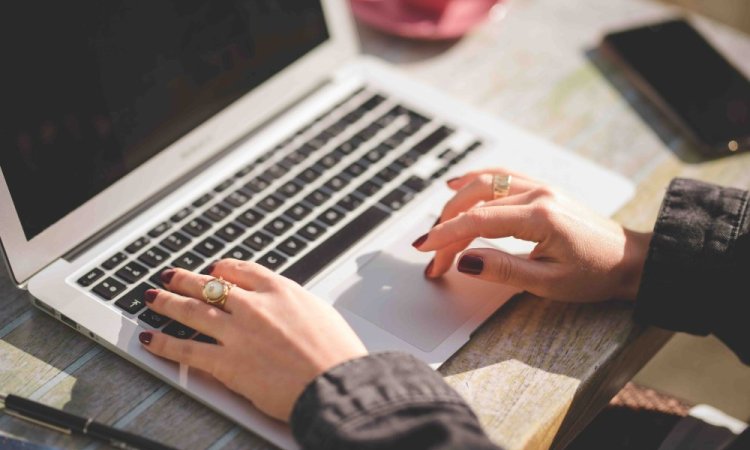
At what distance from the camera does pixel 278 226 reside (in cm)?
90

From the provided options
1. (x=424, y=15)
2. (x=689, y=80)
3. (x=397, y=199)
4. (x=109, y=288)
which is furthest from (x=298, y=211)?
(x=689, y=80)

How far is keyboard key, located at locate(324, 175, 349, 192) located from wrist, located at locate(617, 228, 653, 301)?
12.6 inches

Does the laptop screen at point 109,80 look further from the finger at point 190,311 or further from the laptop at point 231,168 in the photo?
the finger at point 190,311

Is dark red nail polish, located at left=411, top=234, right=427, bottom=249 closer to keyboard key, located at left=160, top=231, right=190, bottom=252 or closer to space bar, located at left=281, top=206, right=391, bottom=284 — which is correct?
space bar, located at left=281, top=206, right=391, bottom=284

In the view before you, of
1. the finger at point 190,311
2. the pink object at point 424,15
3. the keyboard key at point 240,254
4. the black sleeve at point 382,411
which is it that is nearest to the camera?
the black sleeve at point 382,411

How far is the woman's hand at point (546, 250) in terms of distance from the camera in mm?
844

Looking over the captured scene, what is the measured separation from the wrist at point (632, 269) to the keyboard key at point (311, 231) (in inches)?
12.7

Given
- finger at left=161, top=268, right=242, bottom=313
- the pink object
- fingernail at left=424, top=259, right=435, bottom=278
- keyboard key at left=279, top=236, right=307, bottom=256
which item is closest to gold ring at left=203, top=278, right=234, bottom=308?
finger at left=161, top=268, right=242, bottom=313

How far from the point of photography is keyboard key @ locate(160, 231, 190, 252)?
0.87 meters

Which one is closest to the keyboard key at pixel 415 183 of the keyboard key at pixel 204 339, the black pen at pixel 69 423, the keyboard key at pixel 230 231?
the keyboard key at pixel 230 231

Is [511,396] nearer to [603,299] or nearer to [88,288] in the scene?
[603,299]

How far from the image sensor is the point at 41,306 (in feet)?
2.72

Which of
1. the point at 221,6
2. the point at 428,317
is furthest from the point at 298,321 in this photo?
the point at 221,6

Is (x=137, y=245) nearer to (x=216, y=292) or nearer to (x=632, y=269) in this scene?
(x=216, y=292)
